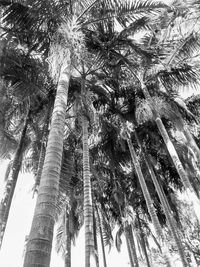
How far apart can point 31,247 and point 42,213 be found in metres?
0.47

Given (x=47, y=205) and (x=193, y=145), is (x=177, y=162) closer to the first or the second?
(x=193, y=145)

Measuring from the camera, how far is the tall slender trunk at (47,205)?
272cm

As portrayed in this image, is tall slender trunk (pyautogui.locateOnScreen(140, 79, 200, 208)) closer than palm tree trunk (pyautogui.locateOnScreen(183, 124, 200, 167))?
Yes

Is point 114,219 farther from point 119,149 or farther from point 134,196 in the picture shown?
point 119,149

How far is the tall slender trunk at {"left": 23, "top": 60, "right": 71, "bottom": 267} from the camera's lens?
2.72 metres

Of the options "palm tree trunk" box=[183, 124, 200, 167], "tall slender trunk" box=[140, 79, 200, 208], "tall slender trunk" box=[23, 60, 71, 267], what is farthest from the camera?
"palm tree trunk" box=[183, 124, 200, 167]

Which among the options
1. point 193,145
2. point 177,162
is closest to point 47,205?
point 177,162

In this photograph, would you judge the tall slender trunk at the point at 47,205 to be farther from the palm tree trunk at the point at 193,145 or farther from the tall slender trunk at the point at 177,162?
the palm tree trunk at the point at 193,145

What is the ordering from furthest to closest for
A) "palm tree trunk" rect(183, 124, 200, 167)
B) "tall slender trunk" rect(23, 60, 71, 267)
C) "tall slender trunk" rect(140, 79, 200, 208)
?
1. "palm tree trunk" rect(183, 124, 200, 167)
2. "tall slender trunk" rect(140, 79, 200, 208)
3. "tall slender trunk" rect(23, 60, 71, 267)

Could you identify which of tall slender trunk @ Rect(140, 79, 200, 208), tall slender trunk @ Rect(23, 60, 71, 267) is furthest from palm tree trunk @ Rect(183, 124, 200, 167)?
tall slender trunk @ Rect(23, 60, 71, 267)

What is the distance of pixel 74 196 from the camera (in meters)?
13.4

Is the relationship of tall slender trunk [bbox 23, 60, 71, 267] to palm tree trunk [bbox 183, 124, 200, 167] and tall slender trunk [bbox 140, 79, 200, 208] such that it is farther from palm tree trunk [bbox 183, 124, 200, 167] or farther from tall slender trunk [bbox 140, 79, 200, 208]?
palm tree trunk [bbox 183, 124, 200, 167]

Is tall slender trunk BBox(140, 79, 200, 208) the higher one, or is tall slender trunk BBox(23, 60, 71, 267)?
tall slender trunk BBox(140, 79, 200, 208)

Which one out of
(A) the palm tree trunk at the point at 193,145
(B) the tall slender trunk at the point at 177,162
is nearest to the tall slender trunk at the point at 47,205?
(B) the tall slender trunk at the point at 177,162
